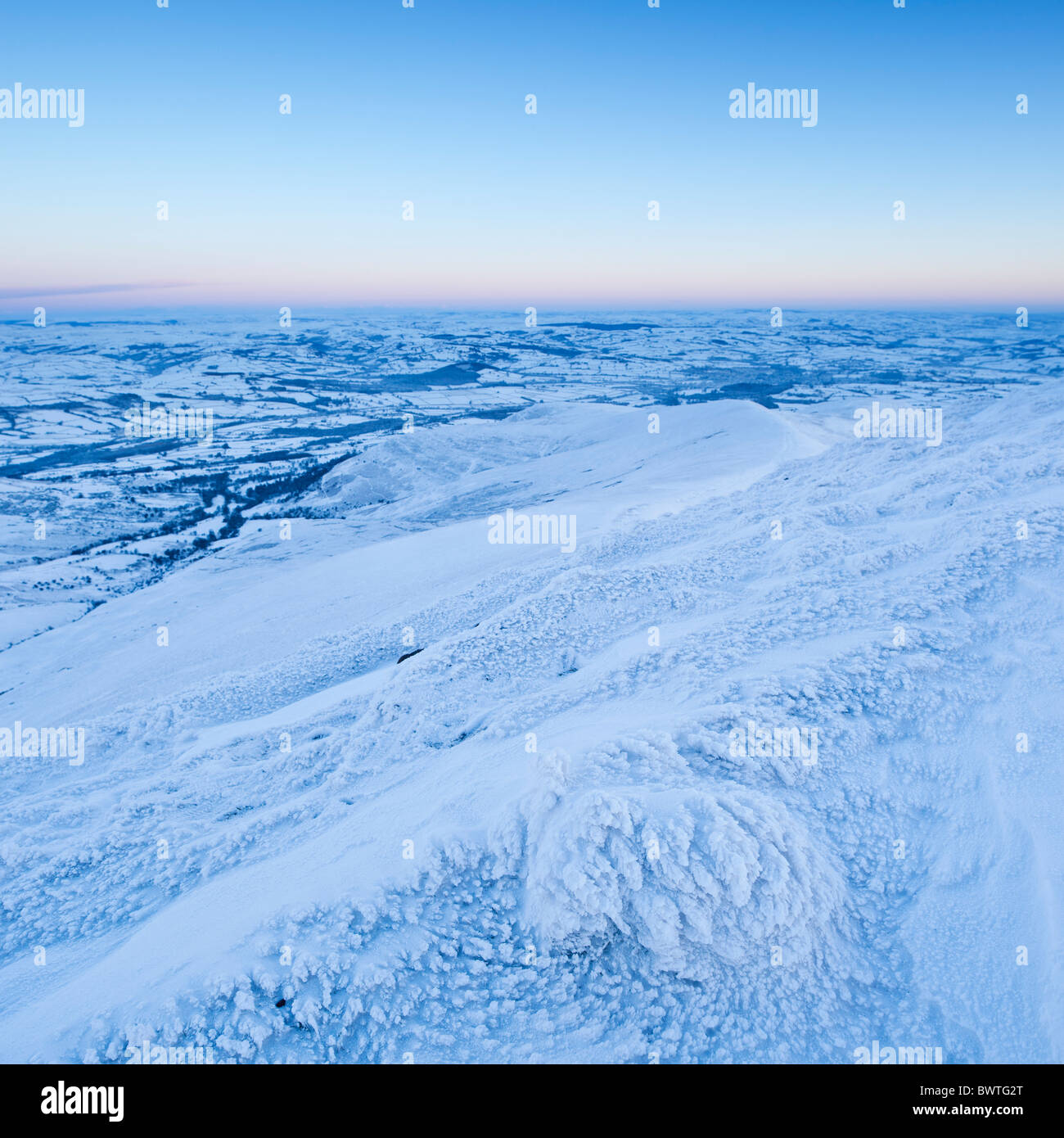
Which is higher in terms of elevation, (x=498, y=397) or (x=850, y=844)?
(x=498, y=397)

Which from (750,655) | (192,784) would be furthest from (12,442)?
(750,655)

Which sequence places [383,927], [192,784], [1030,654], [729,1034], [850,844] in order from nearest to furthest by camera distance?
[729,1034]
[383,927]
[850,844]
[1030,654]
[192,784]

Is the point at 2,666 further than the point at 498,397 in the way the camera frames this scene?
No

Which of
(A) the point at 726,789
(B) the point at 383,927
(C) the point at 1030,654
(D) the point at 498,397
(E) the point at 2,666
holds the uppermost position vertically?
(D) the point at 498,397
